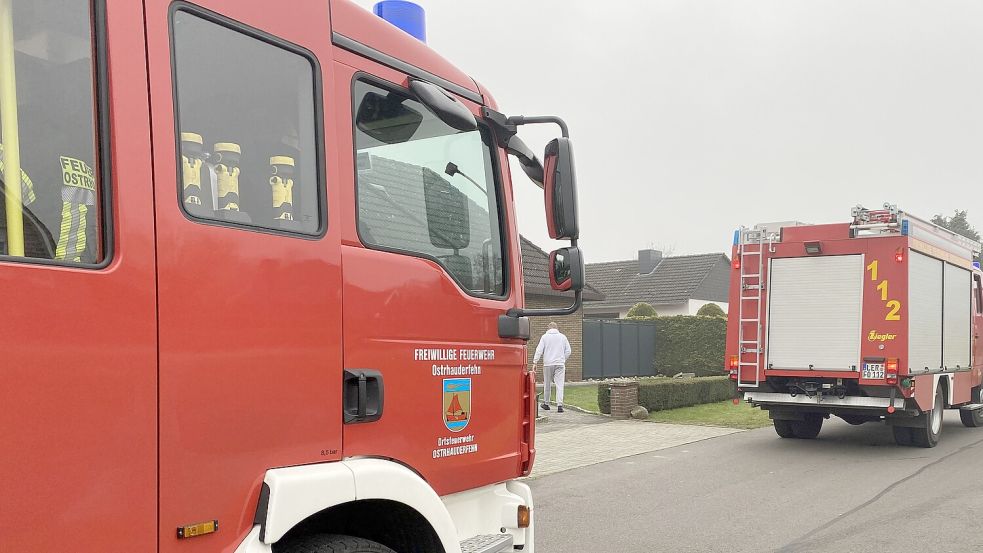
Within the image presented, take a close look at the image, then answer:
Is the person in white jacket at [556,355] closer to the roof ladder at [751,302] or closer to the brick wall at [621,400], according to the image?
the brick wall at [621,400]

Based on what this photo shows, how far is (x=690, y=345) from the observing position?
25.5m

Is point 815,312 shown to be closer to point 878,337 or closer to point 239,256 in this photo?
point 878,337

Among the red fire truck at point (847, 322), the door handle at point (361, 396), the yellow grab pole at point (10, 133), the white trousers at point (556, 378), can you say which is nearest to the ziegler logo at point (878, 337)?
the red fire truck at point (847, 322)

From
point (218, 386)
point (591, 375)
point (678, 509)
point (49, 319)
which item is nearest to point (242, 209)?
point (218, 386)

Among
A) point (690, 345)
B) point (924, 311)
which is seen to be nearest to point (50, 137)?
point (924, 311)

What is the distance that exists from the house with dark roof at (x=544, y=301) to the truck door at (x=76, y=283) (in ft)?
56.8

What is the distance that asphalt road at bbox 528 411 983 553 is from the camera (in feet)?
20.4

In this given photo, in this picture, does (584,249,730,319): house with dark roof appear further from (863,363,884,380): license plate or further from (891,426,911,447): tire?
(863,363,884,380): license plate

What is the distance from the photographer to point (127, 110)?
2.08 m

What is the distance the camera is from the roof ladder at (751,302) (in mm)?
11164

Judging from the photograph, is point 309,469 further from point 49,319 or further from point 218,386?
point 49,319

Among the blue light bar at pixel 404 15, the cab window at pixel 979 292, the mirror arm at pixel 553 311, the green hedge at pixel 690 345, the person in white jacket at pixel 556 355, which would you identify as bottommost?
the green hedge at pixel 690 345

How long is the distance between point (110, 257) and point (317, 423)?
78 cm

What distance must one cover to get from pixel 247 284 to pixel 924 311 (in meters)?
10.7
